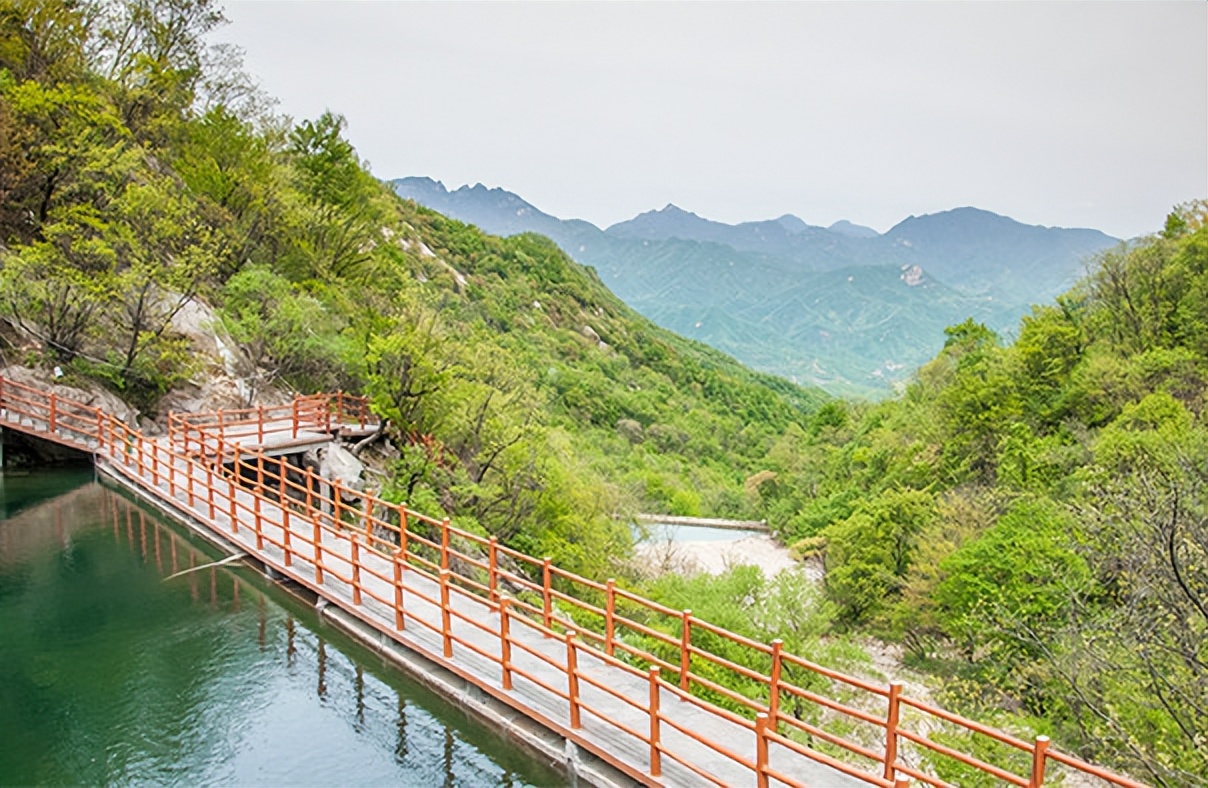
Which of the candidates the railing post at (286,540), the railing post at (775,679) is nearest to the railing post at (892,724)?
the railing post at (775,679)

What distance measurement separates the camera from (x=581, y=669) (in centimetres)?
938

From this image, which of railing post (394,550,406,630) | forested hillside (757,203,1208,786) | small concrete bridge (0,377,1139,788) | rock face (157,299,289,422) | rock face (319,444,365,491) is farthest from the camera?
rock face (157,299,289,422)

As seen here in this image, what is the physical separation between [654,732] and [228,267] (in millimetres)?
28823

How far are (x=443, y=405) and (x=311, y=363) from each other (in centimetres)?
839

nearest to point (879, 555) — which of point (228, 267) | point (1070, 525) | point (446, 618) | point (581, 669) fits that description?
point (1070, 525)

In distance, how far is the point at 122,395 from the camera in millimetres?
24594

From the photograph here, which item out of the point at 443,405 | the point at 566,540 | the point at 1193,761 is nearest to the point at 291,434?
the point at 443,405

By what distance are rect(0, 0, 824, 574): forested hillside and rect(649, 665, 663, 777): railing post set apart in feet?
40.3

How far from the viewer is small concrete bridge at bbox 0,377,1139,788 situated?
270 inches

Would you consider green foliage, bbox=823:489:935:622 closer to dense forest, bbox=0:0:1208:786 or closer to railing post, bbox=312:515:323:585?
dense forest, bbox=0:0:1208:786

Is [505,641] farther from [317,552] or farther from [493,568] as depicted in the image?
[317,552]

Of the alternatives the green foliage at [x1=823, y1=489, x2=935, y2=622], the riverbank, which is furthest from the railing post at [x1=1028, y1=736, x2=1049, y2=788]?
the riverbank

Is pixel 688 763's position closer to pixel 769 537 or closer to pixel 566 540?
pixel 566 540

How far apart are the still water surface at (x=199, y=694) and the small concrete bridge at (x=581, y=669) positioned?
0.48 meters
